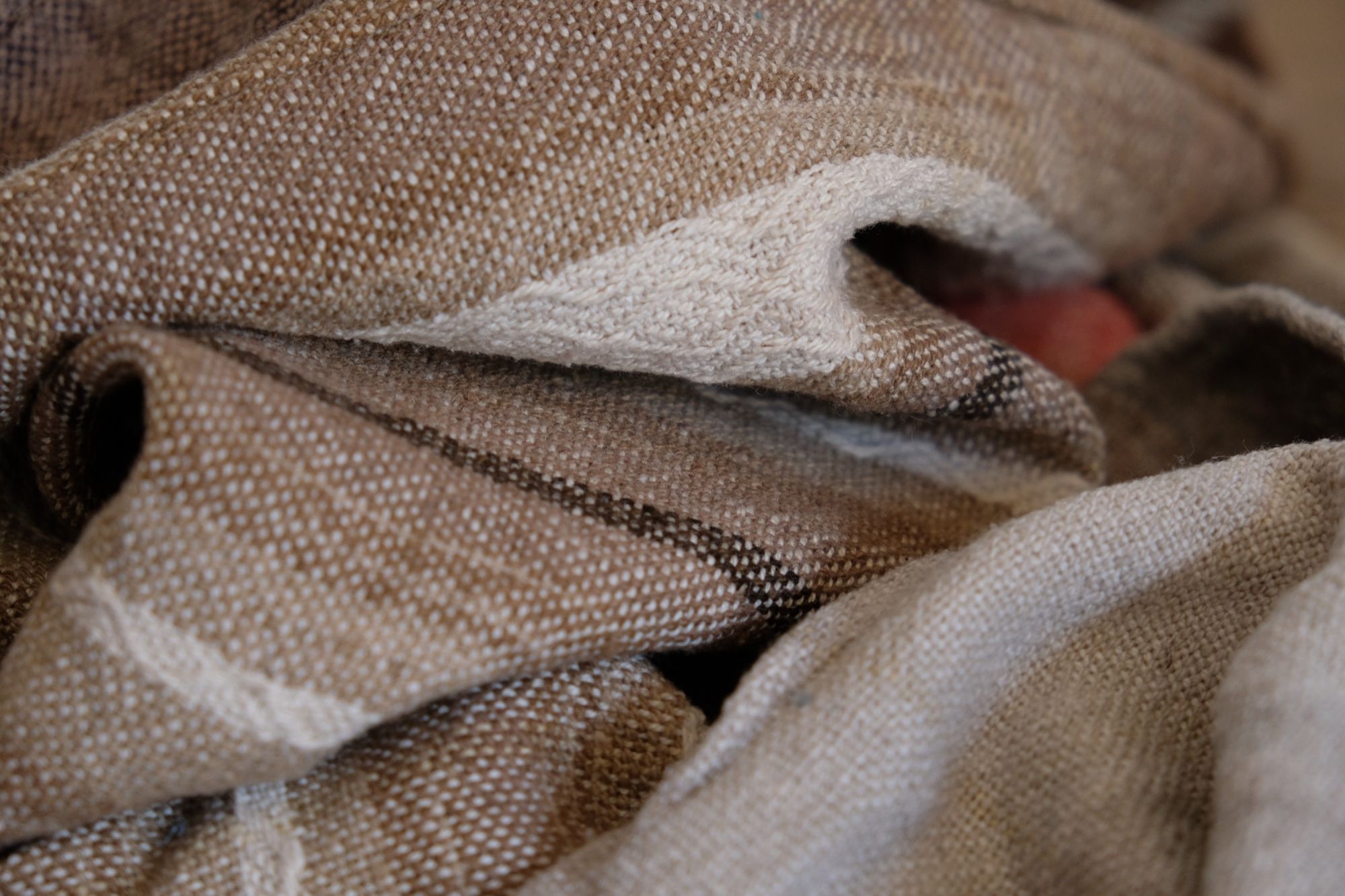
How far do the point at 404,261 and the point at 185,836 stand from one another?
0.69 feet

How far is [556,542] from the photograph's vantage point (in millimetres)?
362

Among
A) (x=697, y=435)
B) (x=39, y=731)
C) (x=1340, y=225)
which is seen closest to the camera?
(x=39, y=731)

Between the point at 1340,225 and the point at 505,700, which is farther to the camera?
the point at 1340,225

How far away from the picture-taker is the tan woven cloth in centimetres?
32

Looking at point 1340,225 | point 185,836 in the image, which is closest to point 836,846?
point 185,836

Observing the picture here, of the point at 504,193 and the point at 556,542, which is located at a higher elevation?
the point at 504,193

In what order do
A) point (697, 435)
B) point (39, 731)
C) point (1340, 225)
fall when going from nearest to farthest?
1. point (39, 731)
2. point (697, 435)
3. point (1340, 225)

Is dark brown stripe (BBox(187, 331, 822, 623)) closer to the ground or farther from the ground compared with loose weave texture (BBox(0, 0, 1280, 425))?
closer to the ground

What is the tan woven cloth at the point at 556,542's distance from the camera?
32cm

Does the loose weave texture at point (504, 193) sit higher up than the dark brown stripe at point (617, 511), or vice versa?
the loose weave texture at point (504, 193)

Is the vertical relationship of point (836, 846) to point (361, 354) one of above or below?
below

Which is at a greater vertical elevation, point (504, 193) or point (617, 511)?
point (504, 193)

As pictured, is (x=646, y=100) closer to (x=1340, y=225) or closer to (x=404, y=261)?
(x=404, y=261)

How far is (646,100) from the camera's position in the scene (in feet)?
1.26
